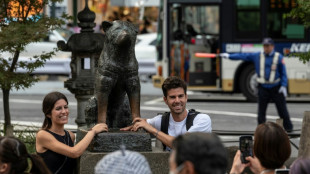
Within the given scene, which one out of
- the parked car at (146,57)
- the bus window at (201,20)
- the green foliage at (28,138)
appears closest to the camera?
the green foliage at (28,138)

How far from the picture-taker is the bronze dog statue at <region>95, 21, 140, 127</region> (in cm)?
722

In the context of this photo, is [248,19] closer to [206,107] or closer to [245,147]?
[206,107]

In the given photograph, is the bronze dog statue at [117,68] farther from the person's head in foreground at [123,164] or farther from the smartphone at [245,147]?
the person's head in foreground at [123,164]

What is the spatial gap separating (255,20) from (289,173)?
58.8 feet

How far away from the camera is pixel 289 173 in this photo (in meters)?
4.90

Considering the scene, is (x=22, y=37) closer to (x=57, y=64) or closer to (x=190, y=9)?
(x=190, y=9)

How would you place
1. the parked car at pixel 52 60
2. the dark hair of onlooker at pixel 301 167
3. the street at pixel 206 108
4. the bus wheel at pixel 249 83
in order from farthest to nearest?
the parked car at pixel 52 60 < the bus wheel at pixel 249 83 < the street at pixel 206 108 < the dark hair of onlooker at pixel 301 167

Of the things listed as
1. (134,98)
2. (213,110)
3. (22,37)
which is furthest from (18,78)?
(213,110)

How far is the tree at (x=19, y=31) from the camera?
1123 cm

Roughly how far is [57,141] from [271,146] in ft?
6.80

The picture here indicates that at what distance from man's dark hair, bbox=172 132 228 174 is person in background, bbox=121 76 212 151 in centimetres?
294

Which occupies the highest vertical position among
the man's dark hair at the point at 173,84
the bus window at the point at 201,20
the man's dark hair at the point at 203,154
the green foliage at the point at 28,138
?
the bus window at the point at 201,20

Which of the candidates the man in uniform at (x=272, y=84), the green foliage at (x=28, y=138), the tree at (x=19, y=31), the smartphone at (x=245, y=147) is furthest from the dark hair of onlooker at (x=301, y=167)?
the man in uniform at (x=272, y=84)

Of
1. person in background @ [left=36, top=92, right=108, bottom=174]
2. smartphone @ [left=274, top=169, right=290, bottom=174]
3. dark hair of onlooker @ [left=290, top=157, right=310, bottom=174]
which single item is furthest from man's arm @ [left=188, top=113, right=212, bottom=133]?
dark hair of onlooker @ [left=290, top=157, right=310, bottom=174]
